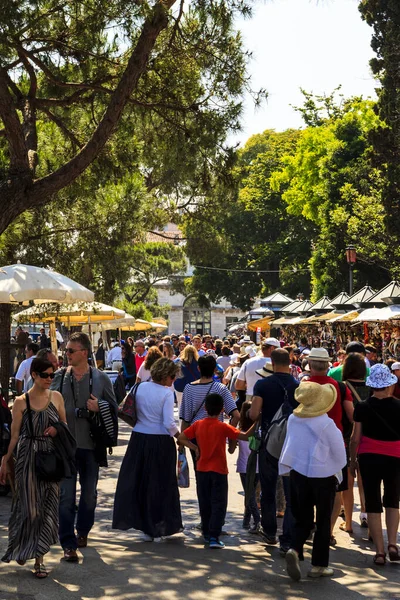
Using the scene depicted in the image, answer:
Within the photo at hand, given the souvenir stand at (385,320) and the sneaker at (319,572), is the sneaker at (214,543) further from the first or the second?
the souvenir stand at (385,320)

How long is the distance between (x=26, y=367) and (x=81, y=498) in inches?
229

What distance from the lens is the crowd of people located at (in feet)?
22.3

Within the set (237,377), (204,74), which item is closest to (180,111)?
(204,74)

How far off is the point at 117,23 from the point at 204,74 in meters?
1.70

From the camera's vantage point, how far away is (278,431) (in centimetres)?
773

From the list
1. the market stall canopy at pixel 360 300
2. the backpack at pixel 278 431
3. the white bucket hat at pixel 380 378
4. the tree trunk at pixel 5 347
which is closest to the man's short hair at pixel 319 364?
the backpack at pixel 278 431

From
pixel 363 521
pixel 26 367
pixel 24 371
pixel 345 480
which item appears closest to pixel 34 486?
pixel 345 480

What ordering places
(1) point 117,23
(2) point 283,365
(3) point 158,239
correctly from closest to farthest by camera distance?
(2) point 283,365, (1) point 117,23, (3) point 158,239

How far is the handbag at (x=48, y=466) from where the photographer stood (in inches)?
265

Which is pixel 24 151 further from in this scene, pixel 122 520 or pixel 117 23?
pixel 122 520

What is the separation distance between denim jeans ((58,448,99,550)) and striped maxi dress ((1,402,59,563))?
0.48 metres

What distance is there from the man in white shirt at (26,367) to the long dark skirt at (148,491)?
4.82 m

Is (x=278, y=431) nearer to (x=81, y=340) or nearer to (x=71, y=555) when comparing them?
(x=81, y=340)

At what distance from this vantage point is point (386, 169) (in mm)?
26703
